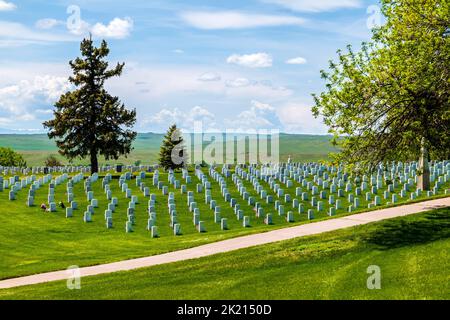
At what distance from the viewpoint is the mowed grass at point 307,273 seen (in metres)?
12.1

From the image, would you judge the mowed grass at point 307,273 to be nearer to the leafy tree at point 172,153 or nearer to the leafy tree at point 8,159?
the leafy tree at point 172,153

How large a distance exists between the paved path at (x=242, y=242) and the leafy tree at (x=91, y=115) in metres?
31.7

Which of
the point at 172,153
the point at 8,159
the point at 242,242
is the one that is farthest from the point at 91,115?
the point at 8,159

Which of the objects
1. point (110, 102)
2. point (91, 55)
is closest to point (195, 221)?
point (110, 102)

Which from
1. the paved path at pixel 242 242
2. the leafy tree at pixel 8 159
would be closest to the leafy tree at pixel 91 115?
the paved path at pixel 242 242

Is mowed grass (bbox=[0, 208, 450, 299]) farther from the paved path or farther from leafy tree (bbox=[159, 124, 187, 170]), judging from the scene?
leafy tree (bbox=[159, 124, 187, 170])

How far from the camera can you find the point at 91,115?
50.2m

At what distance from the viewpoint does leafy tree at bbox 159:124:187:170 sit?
213ft

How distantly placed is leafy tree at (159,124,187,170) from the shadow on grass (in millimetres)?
47092

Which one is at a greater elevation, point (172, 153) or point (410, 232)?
point (172, 153)

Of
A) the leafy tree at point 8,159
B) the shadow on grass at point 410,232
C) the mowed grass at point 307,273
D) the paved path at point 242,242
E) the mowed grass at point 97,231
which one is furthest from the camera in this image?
the leafy tree at point 8,159

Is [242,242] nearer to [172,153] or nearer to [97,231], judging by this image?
[97,231]

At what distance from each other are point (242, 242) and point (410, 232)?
569 centimetres

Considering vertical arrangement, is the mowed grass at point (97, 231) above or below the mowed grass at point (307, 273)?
below
